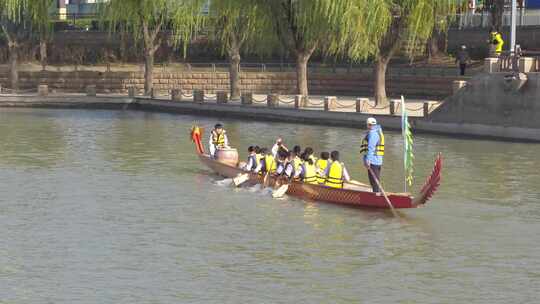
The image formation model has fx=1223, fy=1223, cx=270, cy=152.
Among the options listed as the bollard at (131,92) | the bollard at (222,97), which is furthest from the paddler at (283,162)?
the bollard at (131,92)

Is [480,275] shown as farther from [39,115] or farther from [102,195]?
[39,115]

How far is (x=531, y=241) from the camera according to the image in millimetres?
25484

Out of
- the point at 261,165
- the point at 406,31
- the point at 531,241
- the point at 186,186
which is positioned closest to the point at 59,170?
the point at 186,186

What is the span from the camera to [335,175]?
29.6 metres

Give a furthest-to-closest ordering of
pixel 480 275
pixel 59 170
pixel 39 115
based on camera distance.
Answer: pixel 39 115, pixel 59 170, pixel 480 275

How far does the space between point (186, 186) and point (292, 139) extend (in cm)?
1320

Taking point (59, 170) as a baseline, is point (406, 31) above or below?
above

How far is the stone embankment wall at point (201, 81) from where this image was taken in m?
67.0

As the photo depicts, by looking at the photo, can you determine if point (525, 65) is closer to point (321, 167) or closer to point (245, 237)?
point (321, 167)

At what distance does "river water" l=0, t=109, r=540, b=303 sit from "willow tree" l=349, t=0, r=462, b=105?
12.9 m

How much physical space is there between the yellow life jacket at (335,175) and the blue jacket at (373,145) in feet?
3.79

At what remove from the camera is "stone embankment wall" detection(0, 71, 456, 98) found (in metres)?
67.0

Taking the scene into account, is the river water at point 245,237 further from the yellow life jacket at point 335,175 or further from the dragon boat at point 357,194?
the yellow life jacket at point 335,175

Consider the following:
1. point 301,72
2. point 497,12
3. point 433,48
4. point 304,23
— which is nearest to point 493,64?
point 304,23
